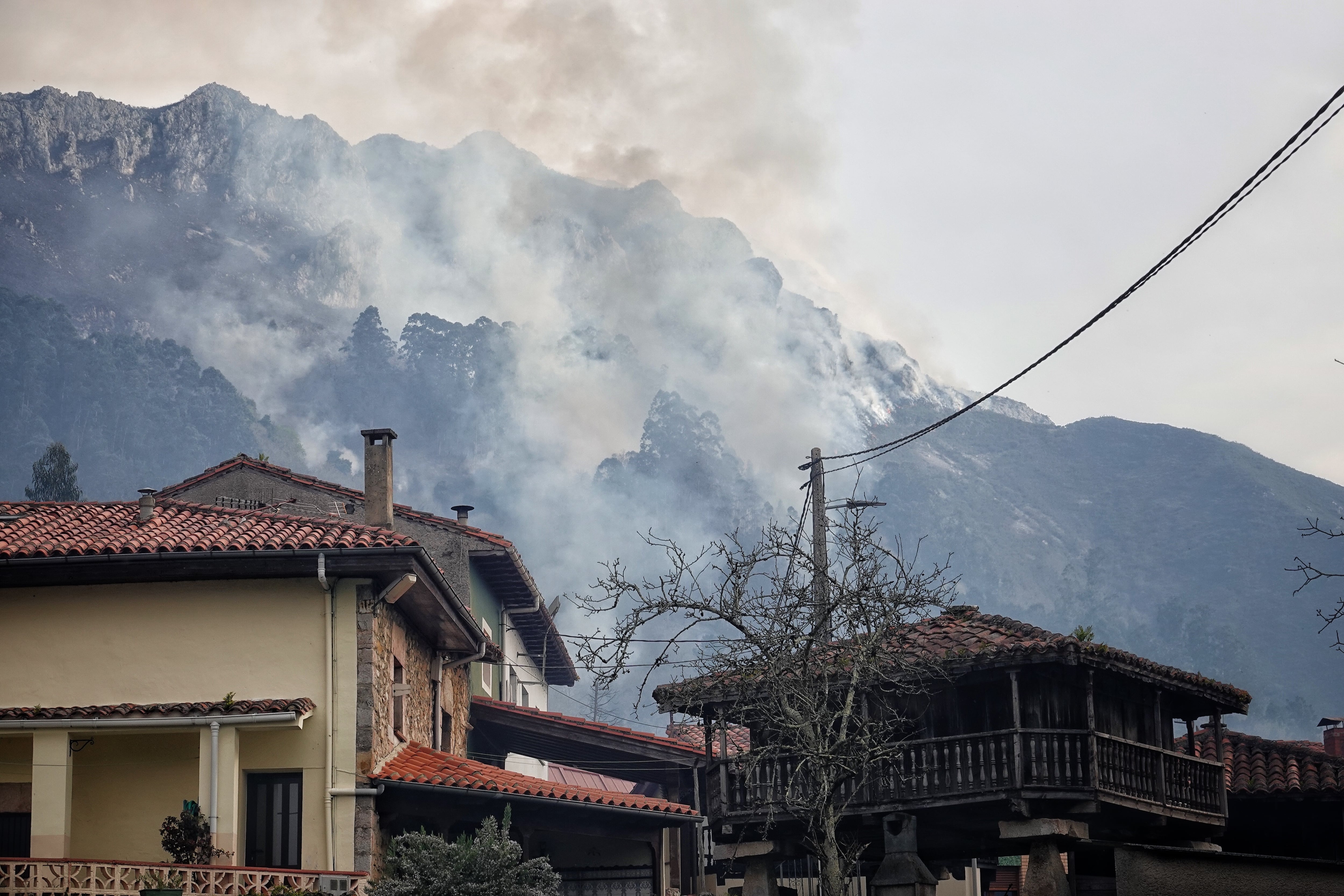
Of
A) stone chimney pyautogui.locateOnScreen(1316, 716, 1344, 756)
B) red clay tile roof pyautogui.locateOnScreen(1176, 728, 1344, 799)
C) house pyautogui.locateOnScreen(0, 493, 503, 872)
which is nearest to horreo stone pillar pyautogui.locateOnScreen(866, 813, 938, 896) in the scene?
red clay tile roof pyautogui.locateOnScreen(1176, 728, 1344, 799)

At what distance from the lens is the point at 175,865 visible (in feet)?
51.0

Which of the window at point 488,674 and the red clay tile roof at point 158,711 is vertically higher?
the window at point 488,674

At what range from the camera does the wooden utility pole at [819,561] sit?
17.5 meters

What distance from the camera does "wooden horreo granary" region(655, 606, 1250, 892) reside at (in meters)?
20.4

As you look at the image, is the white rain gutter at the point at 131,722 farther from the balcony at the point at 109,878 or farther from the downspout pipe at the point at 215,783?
the balcony at the point at 109,878

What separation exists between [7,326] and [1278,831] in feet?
495

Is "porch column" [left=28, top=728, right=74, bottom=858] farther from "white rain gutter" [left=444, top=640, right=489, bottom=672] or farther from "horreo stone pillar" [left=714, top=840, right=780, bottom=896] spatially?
"horreo stone pillar" [left=714, top=840, right=780, bottom=896]

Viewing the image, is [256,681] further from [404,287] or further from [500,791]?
[404,287]

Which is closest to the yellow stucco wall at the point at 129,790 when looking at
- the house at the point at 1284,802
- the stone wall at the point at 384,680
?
the stone wall at the point at 384,680

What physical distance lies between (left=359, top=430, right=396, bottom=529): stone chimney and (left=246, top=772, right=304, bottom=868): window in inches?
173

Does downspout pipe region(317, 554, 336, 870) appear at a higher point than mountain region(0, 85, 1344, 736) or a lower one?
lower

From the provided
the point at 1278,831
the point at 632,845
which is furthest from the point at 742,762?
the point at 1278,831

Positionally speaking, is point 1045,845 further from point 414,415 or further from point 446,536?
point 414,415

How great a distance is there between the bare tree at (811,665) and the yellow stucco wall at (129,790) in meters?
5.37
